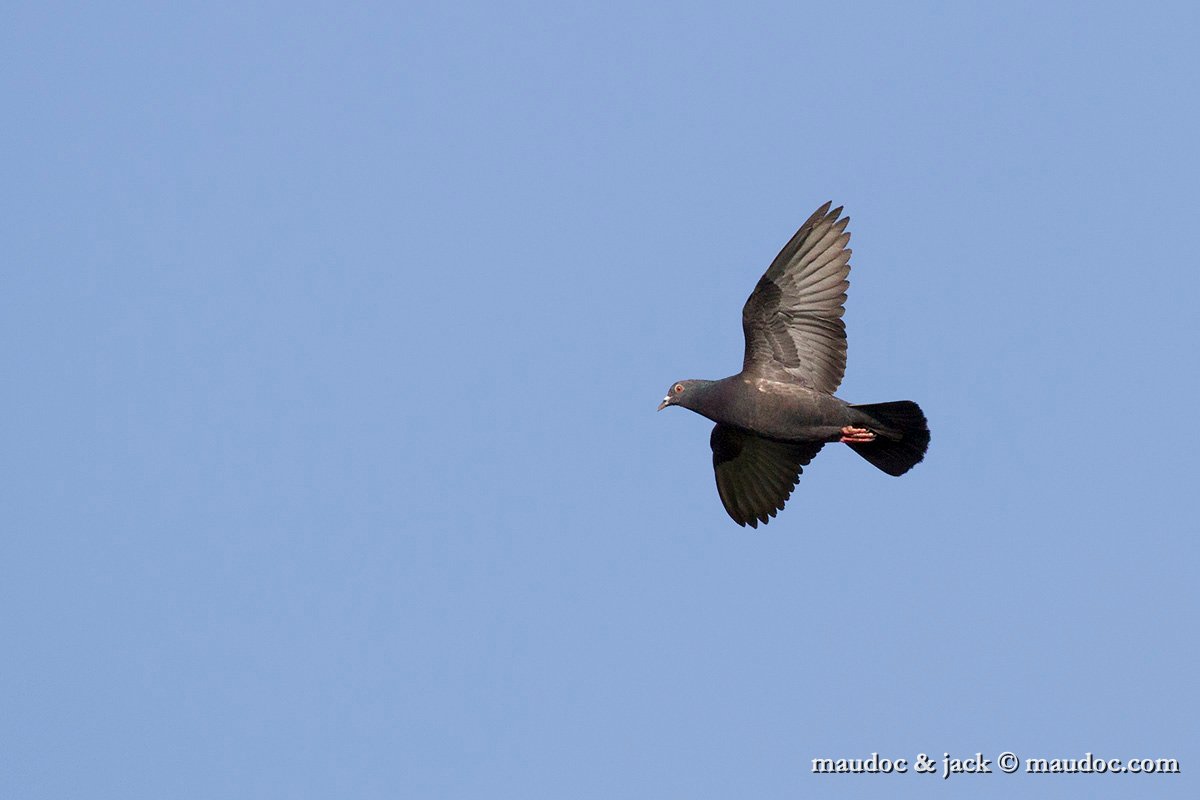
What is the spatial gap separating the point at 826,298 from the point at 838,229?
0.76 m

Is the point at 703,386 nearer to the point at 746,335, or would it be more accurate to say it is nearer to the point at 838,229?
the point at 746,335

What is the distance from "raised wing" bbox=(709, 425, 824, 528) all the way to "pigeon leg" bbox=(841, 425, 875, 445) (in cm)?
189

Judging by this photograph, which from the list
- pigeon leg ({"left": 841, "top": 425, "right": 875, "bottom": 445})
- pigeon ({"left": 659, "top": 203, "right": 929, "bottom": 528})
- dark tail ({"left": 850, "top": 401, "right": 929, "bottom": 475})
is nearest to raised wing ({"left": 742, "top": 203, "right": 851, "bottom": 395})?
pigeon ({"left": 659, "top": 203, "right": 929, "bottom": 528})

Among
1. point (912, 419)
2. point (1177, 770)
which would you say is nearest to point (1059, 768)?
point (1177, 770)

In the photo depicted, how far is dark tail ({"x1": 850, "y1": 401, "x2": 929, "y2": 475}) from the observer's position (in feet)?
54.1

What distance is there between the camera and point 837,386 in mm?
17359

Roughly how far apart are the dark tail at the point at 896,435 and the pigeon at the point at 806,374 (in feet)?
0.03

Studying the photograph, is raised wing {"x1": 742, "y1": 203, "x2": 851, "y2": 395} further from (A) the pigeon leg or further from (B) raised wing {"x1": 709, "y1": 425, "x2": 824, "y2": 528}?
(B) raised wing {"x1": 709, "y1": 425, "x2": 824, "y2": 528}

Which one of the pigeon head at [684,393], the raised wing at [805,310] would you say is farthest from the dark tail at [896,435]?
the pigeon head at [684,393]

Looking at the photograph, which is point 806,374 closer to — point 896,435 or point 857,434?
point 857,434

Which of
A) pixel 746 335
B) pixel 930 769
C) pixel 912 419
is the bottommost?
pixel 930 769

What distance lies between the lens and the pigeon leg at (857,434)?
55.5 feet

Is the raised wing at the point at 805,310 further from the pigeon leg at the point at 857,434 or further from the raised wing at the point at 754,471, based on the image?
the raised wing at the point at 754,471

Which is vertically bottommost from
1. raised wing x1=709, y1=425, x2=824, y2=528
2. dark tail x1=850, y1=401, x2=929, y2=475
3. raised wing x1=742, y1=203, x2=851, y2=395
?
dark tail x1=850, y1=401, x2=929, y2=475
